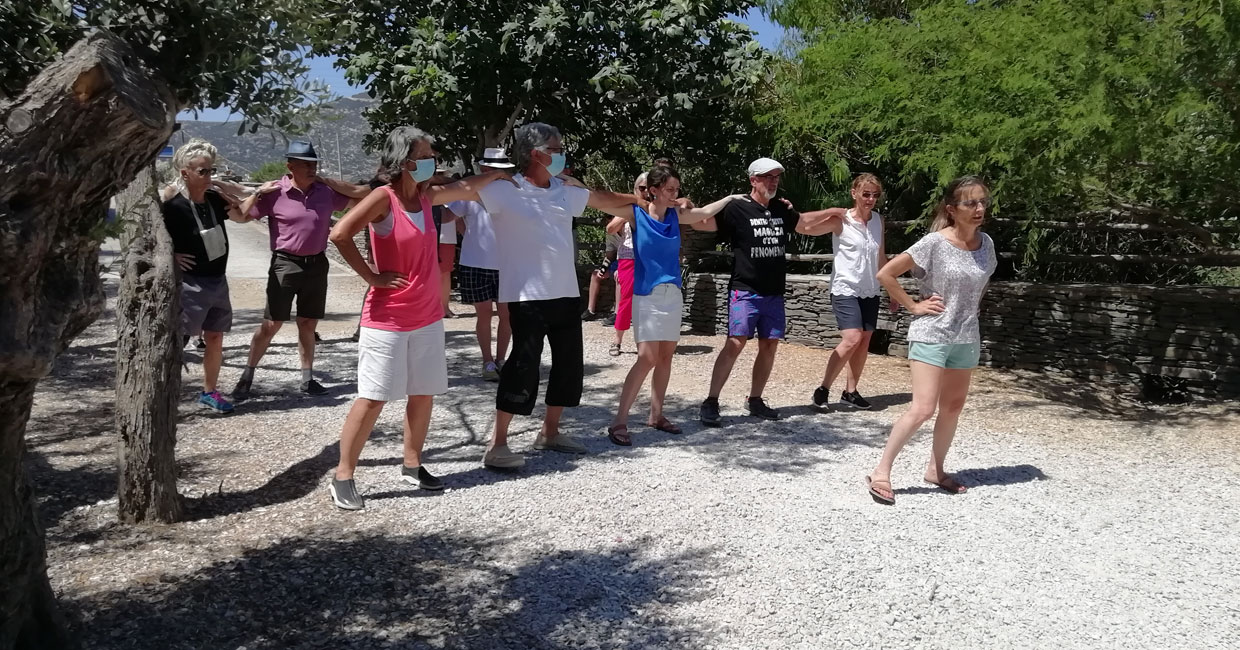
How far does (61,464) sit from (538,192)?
302 cm

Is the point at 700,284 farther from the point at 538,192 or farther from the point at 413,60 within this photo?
the point at 538,192

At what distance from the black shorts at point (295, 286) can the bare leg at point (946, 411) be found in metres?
4.12

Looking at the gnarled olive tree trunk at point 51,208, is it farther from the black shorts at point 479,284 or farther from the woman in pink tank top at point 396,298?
the black shorts at point 479,284

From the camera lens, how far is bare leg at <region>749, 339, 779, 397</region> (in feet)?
21.0

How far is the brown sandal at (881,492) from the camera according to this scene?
483 cm

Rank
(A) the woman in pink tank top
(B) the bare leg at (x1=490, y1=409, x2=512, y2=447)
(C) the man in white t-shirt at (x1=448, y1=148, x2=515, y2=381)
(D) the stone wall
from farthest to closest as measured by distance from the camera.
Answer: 1. (D) the stone wall
2. (C) the man in white t-shirt at (x1=448, y1=148, x2=515, y2=381)
3. (B) the bare leg at (x1=490, y1=409, x2=512, y2=447)
4. (A) the woman in pink tank top

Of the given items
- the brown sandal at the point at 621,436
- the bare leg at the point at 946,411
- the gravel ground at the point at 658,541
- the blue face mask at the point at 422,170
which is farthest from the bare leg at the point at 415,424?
the bare leg at the point at 946,411

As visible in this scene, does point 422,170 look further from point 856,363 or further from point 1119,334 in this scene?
point 1119,334

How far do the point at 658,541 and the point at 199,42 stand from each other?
2.65 m

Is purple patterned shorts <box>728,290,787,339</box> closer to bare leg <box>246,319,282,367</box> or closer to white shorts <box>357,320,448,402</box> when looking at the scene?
white shorts <box>357,320,448,402</box>

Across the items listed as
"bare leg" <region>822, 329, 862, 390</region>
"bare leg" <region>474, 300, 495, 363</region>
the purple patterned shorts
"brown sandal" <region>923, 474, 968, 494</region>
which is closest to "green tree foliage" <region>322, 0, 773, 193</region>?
"bare leg" <region>474, 300, 495, 363</region>

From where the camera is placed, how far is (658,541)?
4.27 metres

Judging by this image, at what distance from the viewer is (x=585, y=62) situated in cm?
1088

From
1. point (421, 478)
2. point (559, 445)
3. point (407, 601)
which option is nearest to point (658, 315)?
point (559, 445)
